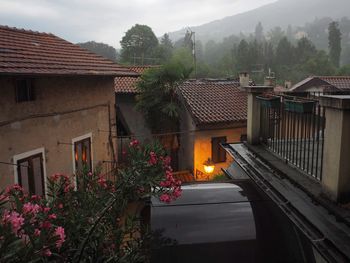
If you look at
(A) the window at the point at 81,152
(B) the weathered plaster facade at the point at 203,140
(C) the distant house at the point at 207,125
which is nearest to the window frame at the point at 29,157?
(A) the window at the point at 81,152

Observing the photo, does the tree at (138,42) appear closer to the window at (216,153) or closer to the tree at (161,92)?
the tree at (161,92)

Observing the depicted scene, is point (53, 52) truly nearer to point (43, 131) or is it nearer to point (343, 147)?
point (43, 131)

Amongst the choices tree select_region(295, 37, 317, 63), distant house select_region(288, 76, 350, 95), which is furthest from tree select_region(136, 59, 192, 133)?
tree select_region(295, 37, 317, 63)

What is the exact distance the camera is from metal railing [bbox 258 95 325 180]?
5.07 metres

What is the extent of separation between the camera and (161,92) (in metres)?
18.0

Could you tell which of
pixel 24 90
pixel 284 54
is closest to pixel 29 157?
pixel 24 90

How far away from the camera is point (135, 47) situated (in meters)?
63.3

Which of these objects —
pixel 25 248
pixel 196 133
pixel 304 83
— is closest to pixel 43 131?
pixel 25 248

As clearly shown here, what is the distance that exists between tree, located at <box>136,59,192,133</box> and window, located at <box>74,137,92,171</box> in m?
7.39

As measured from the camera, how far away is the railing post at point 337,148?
13.0 feet

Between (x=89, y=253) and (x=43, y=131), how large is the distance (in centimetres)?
616

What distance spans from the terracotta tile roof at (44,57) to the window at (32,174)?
212cm

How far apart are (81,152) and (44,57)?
2981 mm

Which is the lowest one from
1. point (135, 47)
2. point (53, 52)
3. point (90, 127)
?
point (90, 127)
